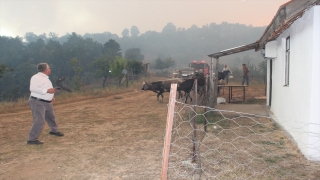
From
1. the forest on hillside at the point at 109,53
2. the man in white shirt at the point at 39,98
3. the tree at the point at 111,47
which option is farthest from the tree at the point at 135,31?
the man in white shirt at the point at 39,98

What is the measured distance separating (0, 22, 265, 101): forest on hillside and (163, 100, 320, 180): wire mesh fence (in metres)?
14.4

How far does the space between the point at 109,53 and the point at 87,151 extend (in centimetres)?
5583

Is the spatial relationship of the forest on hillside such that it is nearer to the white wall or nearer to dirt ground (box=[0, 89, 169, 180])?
dirt ground (box=[0, 89, 169, 180])

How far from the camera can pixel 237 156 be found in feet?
16.7

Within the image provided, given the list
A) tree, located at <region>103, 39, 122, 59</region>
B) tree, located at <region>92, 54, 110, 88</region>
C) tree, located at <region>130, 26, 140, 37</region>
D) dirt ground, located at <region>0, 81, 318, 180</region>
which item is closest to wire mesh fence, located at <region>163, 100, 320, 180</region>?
dirt ground, located at <region>0, 81, 318, 180</region>

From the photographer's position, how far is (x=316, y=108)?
4.68 metres

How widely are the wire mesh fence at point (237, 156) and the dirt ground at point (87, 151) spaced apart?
48 centimetres

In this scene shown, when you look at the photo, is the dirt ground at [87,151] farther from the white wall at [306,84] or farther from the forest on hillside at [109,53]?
the forest on hillside at [109,53]

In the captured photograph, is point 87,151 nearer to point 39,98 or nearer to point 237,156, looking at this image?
point 39,98

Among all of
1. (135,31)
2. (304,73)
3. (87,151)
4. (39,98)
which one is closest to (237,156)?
(304,73)

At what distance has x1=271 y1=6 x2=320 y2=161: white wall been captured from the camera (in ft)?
15.2

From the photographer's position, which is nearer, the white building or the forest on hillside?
the white building

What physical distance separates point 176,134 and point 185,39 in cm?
13800

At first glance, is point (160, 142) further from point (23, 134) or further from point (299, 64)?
point (23, 134)
